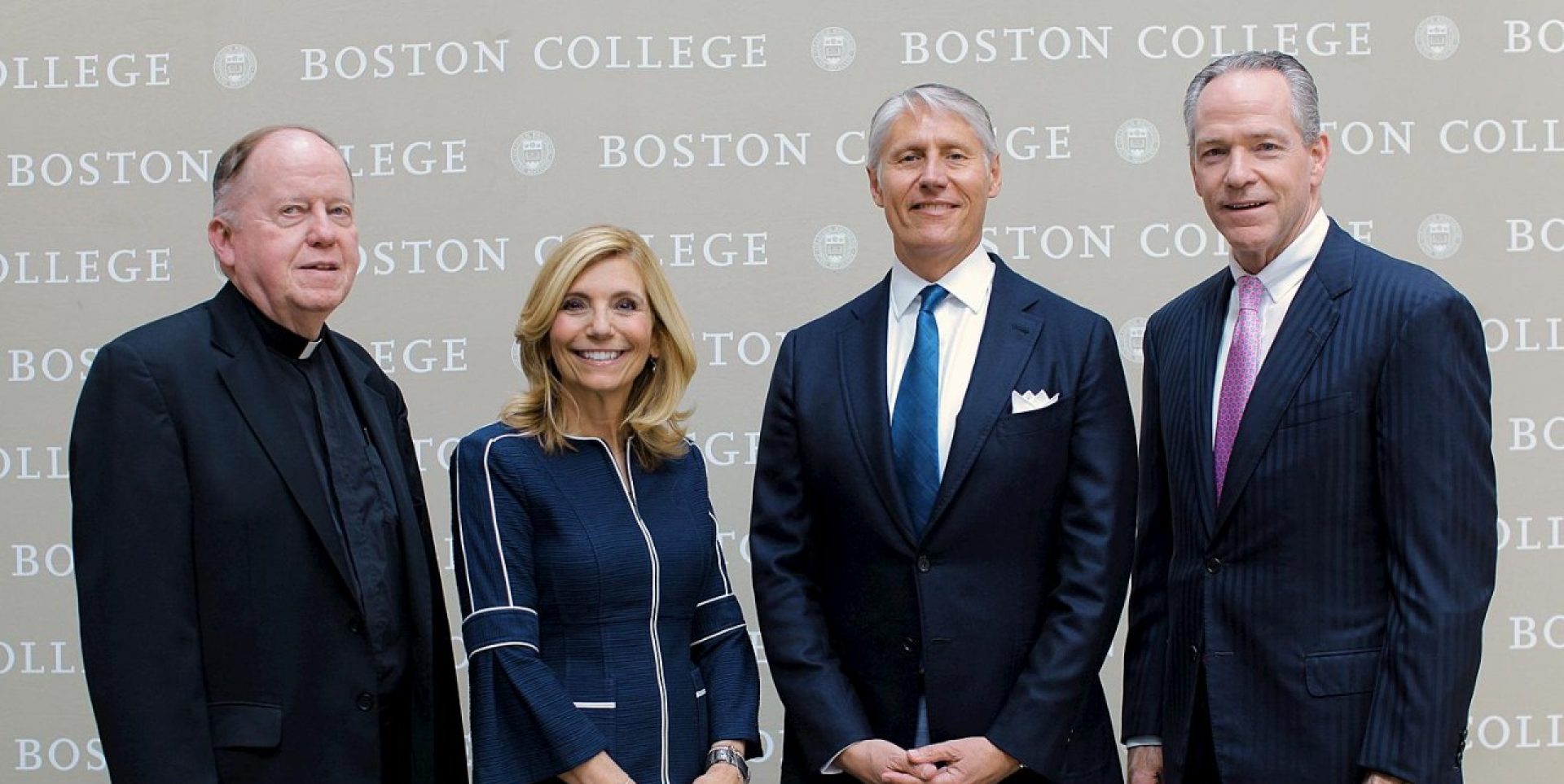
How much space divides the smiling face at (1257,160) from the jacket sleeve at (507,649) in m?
1.30

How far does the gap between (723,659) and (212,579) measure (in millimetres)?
888

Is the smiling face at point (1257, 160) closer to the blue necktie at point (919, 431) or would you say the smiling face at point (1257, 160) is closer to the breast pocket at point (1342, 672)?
the blue necktie at point (919, 431)

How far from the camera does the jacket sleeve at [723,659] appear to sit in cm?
265

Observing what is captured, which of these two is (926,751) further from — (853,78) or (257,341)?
(853,78)

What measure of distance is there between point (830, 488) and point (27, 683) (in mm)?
2689

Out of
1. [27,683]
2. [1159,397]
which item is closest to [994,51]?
[1159,397]

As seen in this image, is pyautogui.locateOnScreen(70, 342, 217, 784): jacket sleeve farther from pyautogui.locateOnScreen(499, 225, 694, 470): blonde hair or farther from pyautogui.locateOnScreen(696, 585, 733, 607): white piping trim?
pyautogui.locateOnScreen(696, 585, 733, 607): white piping trim

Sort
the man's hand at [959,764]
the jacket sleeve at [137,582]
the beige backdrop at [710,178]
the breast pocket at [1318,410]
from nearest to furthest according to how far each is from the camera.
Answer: the jacket sleeve at [137,582], the breast pocket at [1318,410], the man's hand at [959,764], the beige backdrop at [710,178]

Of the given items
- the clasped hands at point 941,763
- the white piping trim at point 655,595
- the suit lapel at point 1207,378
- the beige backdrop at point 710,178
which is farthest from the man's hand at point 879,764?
the beige backdrop at point 710,178

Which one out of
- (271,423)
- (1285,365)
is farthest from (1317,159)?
(271,423)

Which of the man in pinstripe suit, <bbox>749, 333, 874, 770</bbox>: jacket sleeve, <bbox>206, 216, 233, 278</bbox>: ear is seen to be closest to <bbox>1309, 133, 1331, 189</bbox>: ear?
the man in pinstripe suit

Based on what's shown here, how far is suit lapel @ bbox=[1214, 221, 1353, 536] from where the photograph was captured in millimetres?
2375

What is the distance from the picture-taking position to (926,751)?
2.46 meters

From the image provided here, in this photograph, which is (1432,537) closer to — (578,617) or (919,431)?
(919,431)
